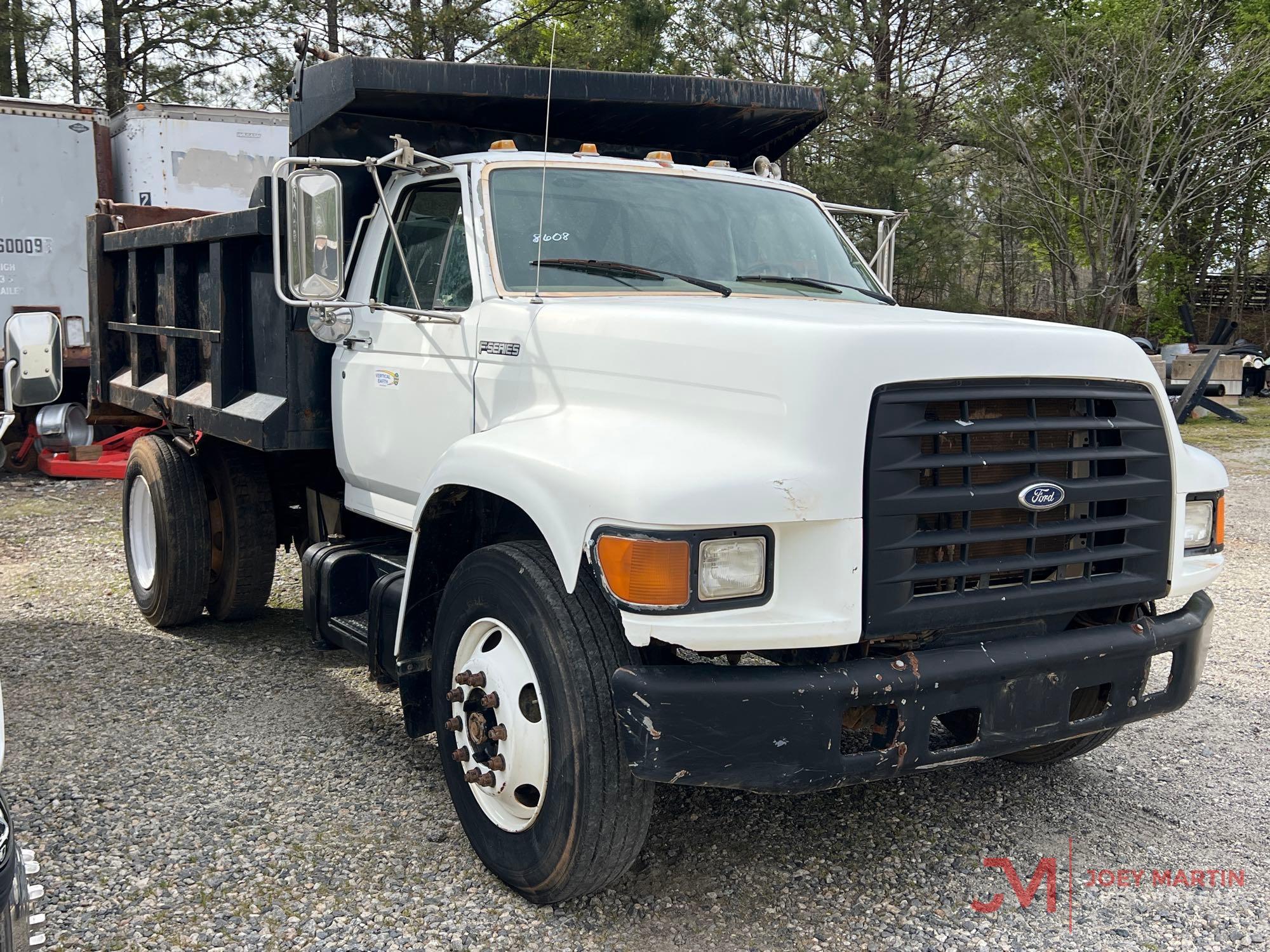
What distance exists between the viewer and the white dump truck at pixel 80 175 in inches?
468

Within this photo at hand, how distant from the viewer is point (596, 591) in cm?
321

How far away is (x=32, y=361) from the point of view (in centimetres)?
329

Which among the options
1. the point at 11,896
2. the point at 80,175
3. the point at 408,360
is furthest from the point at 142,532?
the point at 80,175

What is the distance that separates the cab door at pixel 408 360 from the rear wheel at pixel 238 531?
126 cm

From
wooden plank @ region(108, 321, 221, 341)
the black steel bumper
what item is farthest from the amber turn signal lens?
wooden plank @ region(108, 321, 221, 341)

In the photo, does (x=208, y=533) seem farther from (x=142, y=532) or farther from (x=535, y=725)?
(x=535, y=725)

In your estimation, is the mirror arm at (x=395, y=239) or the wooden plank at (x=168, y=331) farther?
the wooden plank at (x=168, y=331)

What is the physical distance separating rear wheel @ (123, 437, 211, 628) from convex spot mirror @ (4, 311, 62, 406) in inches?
108

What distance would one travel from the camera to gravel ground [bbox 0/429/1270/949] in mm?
3346

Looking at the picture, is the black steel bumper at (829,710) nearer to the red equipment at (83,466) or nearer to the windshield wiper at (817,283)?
the windshield wiper at (817,283)

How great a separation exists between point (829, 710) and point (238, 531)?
403 centimetres

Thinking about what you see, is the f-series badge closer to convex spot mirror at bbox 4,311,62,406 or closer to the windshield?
the windshield

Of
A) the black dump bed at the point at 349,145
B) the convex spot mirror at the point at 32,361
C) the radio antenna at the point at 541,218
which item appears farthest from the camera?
the black dump bed at the point at 349,145

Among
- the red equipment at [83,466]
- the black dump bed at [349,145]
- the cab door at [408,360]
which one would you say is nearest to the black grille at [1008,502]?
the cab door at [408,360]
